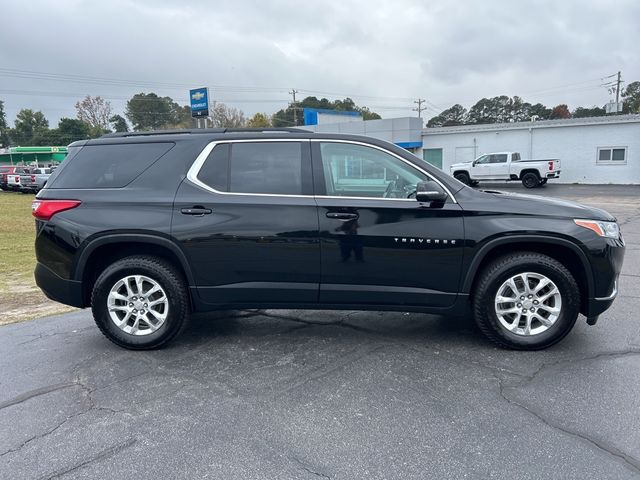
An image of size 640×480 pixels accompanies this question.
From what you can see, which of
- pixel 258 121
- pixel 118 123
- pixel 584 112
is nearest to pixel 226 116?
pixel 258 121

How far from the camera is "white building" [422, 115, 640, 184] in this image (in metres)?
25.8

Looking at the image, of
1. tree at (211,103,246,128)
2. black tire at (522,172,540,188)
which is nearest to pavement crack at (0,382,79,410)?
black tire at (522,172,540,188)

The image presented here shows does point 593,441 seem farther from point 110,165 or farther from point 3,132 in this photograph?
point 3,132

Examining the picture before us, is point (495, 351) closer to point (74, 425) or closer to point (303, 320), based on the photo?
point (303, 320)

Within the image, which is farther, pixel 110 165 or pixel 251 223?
pixel 110 165

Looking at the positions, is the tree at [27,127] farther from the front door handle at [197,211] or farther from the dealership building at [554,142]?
the front door handle at [197,211]

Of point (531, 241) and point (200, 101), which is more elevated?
point (200, 101)

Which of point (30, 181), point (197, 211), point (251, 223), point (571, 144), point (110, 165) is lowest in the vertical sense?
point (251, 223)

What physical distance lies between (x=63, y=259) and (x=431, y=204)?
3.24m

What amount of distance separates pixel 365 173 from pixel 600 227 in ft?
6.56

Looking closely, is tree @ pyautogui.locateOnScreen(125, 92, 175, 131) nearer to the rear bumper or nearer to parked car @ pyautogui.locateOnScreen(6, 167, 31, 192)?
parked car @ pyautogui.locateOnScreen(6, 167, 31, 192)

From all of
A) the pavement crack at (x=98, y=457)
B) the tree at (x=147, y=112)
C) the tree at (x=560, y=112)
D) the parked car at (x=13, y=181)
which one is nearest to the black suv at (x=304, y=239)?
the pavement crack at (x=98, y=457)

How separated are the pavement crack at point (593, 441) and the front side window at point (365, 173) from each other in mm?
1825

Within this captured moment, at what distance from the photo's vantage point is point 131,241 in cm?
405
